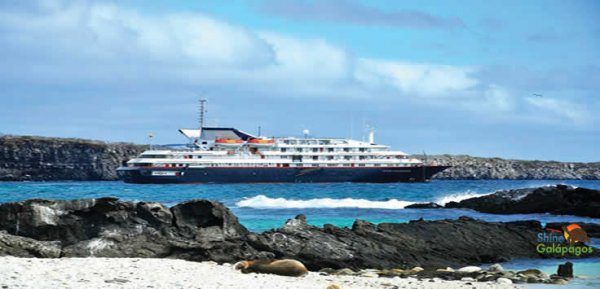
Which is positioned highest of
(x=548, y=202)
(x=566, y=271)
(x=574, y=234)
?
(x=548, y=202)

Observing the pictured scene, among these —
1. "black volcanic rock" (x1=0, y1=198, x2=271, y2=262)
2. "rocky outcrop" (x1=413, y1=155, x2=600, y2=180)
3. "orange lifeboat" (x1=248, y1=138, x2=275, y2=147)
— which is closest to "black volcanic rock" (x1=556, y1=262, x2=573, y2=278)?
"black volcanic rock" (x1=0, y1=198, x2=271, y2=262)

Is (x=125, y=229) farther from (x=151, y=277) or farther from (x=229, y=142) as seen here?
(x=229, y=142)

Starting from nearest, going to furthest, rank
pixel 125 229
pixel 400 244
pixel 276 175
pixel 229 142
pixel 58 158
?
1. pixel 125 229
2. pixel 400 244
3. pixel 276 175
4. pixel 229 142
5. pixel 58 158

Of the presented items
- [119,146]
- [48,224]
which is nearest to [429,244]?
[48,224]

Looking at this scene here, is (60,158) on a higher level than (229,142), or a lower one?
lower

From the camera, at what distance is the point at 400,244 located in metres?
16.9

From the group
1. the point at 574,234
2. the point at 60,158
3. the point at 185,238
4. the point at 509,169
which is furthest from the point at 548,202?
the point at 509,169

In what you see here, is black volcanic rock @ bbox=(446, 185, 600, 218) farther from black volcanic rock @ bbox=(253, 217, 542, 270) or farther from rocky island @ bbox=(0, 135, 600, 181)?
rocky island @ bbox=(0, 135, 600, 181)

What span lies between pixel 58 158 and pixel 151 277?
119977 millimetres

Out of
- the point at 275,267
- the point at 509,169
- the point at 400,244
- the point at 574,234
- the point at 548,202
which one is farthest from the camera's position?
the point at 509,169

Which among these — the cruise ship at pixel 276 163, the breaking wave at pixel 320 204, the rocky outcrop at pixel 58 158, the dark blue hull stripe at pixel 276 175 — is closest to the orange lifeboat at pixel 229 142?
the cruise ship at pixel 276 163

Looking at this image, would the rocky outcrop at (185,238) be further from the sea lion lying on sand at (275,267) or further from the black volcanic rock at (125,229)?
the sea lion lying on sand at (275,267)

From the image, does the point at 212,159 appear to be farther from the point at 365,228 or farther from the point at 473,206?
the point at 365,228

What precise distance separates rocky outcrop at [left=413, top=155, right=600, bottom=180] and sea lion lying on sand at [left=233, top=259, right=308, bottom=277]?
122400mm
